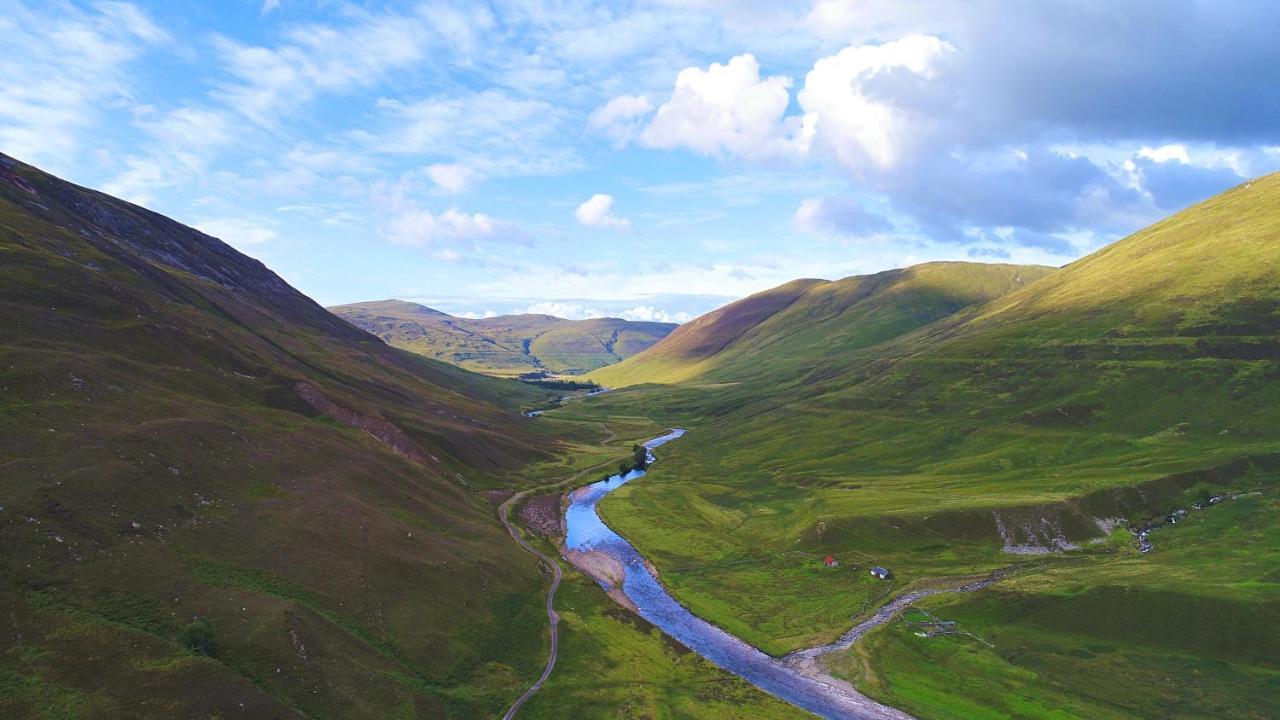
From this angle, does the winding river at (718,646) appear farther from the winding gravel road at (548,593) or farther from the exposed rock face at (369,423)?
the exposed rock face at (369,423)

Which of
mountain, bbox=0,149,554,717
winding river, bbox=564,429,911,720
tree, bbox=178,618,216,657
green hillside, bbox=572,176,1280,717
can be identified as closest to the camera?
mountain, bbox=0,149,554,717

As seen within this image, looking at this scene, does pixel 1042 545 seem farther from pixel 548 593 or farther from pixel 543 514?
pixel 543 514

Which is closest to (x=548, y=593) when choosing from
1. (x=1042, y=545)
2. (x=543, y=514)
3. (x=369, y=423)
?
(x=543, y=514)

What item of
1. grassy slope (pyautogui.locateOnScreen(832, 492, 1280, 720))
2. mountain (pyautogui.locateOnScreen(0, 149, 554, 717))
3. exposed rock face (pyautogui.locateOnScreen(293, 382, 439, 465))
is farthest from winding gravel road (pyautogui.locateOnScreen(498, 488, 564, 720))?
grassy slope (pyautogui.locateOnScreen(832, 492, 1280, 720))

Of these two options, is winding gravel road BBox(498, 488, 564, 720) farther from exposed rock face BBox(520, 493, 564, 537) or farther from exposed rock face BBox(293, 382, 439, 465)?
exposed rock face BBox(293, 382, 439, 465)

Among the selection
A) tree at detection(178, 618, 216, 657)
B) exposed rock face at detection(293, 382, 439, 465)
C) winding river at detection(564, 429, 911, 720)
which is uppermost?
exposed rock face at detection(293, 382, 439, 465)
